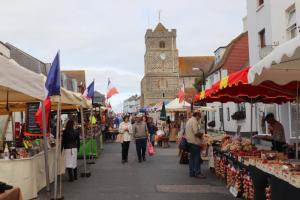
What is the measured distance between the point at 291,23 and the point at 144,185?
13.7 metres

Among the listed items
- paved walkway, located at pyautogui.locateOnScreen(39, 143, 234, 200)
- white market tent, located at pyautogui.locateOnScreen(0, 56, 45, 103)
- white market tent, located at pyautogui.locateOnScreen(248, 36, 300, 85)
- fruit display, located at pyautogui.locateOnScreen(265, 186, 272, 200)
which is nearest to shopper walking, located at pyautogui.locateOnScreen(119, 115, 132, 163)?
paved walkway, located at pyautogui.locateOnScreen(39, 143, 234, 200)

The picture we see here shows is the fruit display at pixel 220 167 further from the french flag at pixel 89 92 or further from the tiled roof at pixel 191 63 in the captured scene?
the tiled roof at pixel 191 63

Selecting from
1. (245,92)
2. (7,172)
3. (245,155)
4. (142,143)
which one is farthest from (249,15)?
(7,172)

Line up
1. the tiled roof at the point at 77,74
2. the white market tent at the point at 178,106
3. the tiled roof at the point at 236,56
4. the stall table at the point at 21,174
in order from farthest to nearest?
the tiled roof at the point at 77,74
the tiled roof at the point at 236,56
the white market tent at the point at 178,106
the stall table at the point at 21,174

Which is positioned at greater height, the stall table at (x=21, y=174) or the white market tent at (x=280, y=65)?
the white market tent at (x=280, y=65)

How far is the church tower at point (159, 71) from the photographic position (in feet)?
345

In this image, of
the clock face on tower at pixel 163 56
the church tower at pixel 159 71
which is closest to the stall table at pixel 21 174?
the church tower at pixel 159 71

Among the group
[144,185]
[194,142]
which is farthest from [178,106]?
[144,185]

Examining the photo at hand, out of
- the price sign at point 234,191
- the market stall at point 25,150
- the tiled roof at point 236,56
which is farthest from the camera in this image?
the tiled roof at point 236,56

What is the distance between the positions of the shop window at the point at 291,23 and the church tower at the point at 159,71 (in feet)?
270

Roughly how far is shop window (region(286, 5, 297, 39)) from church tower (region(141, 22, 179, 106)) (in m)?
82.4

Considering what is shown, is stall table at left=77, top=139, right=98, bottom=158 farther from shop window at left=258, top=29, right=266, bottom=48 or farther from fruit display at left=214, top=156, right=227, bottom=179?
shop window at left=258, top=29, right=266, bottom=48

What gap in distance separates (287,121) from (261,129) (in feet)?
17.2

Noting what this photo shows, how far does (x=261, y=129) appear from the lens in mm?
27766
